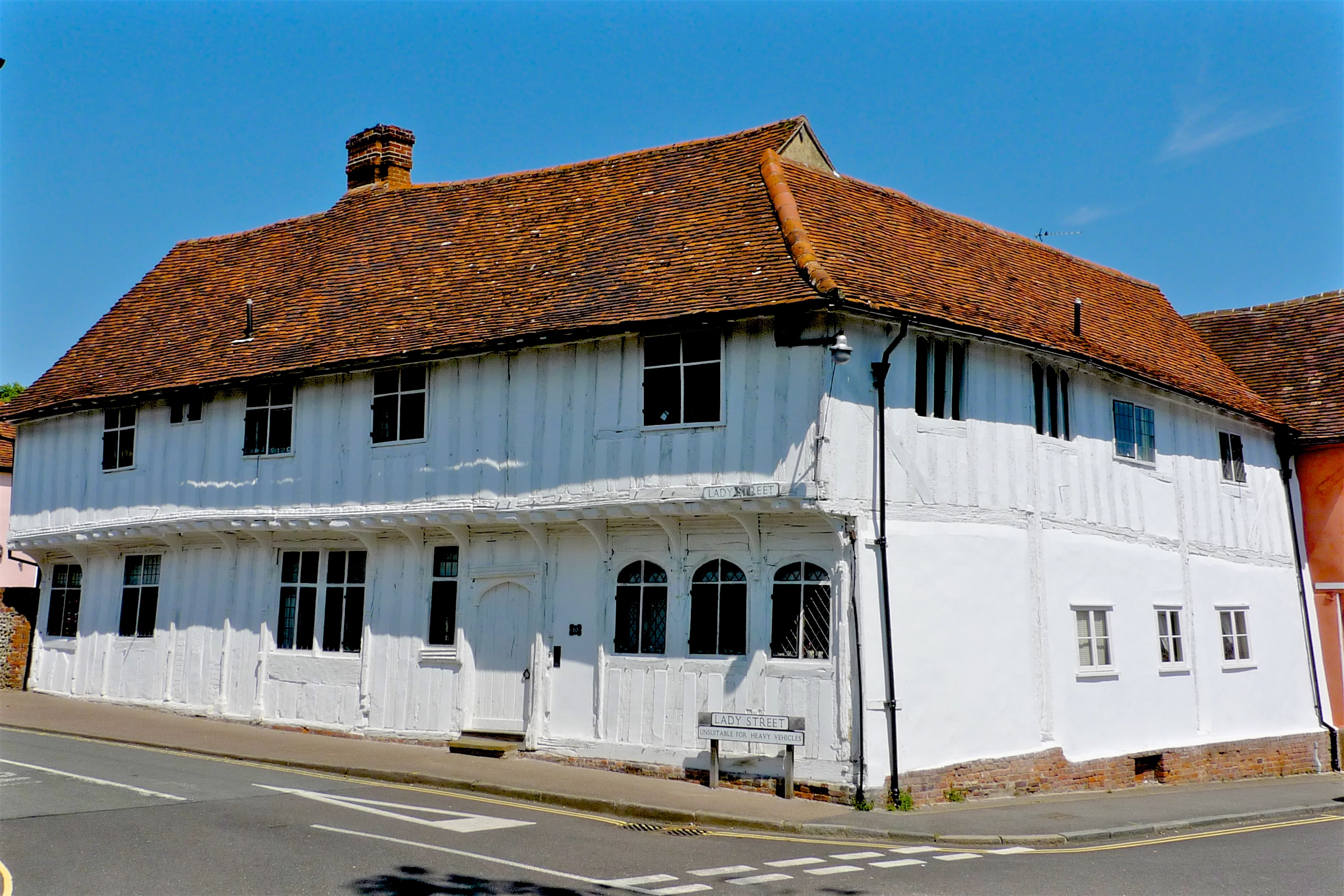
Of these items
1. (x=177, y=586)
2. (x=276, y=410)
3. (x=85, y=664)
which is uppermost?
(x=276, y=410)

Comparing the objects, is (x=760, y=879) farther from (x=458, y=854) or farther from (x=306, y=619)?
(x=306, y=619)

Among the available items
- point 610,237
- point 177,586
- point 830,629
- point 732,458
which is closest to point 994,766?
point 830,629

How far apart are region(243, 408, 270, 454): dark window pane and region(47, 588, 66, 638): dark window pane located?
21.8 feet

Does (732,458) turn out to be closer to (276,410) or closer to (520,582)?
(520,582)

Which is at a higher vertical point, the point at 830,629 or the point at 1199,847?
the point at 830,629

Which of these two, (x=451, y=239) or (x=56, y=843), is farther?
(x=451, y=239)

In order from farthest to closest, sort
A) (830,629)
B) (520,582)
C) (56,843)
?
(520,582)
(830,629)
(56,843)

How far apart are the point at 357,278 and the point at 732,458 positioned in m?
9.27

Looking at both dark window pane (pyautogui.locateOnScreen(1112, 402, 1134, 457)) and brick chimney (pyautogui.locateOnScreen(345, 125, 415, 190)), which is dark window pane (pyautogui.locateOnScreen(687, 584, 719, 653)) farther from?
brick chimney (pyautogui.locateOnScreen(345, 125, 415, 190))

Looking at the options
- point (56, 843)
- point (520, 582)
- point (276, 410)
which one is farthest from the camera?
point (276, 410)

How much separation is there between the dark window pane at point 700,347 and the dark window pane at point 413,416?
4.69m

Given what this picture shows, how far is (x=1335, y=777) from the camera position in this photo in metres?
20.9

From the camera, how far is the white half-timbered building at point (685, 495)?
582 inches

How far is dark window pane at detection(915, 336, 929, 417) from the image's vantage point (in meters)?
15.5
